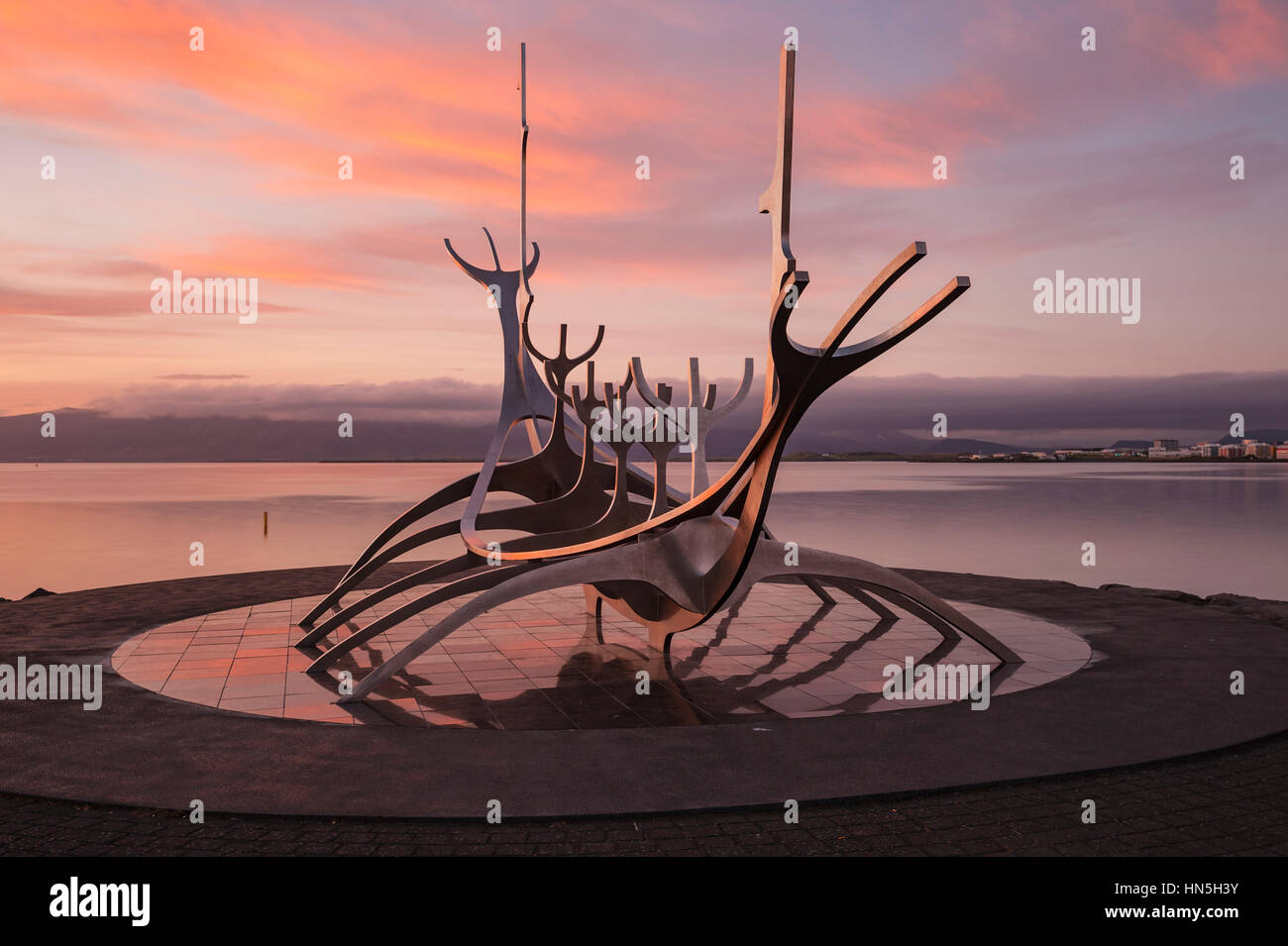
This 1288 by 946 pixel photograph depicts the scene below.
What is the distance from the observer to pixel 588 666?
9.54 metres

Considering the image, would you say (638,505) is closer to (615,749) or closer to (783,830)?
(615,749)

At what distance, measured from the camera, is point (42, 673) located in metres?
8.92

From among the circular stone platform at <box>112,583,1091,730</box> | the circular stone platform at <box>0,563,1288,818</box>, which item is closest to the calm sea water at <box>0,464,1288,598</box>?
the circular stone platform at <box>112,583,1091,730</box>

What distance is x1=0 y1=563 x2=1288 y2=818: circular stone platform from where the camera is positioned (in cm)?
561

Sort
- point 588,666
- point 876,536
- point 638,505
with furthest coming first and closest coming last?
point 876,536 → point 638,505 → point 588,666

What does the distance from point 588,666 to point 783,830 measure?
456cm

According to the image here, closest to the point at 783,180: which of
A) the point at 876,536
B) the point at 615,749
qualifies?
the point at 615,749

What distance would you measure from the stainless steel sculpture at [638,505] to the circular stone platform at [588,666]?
0.36 m

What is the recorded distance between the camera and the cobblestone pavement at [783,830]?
4.87m

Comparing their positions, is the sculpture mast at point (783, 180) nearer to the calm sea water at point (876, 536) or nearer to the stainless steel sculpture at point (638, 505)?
the stainless steel sculpture at point (638, 505)
